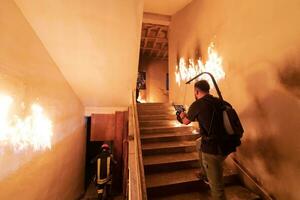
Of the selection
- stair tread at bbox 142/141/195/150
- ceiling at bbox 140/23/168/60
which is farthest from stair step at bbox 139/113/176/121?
ceiling at bbox 140/23/168/60

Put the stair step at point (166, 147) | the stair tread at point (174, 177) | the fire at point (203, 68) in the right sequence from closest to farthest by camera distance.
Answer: the stair tread at point (174, 177) < the stair step at point (166, 147) < the fire at point (203, 68)

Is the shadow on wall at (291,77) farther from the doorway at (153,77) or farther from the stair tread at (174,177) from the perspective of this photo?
the doorway at (153,77)

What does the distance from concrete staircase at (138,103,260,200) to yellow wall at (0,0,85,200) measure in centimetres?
180

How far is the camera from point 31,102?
8.52 feet

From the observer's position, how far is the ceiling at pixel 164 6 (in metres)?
5.14

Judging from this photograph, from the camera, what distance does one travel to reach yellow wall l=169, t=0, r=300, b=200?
6.27 feet

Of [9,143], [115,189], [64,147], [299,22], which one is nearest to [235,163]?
[299,22]

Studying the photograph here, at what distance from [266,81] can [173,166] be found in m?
1.96

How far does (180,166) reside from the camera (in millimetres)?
2848

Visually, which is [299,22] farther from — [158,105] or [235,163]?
[158,105]

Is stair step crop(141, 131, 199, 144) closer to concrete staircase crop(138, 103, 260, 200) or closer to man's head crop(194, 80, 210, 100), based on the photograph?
concrete staircase crop(138, 103, 260, 200)

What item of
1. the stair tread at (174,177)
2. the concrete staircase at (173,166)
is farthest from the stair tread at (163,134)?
the stair tread at (174,177)

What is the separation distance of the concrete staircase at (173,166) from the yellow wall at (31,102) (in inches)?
71.0

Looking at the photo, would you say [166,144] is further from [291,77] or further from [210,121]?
[291,77]
